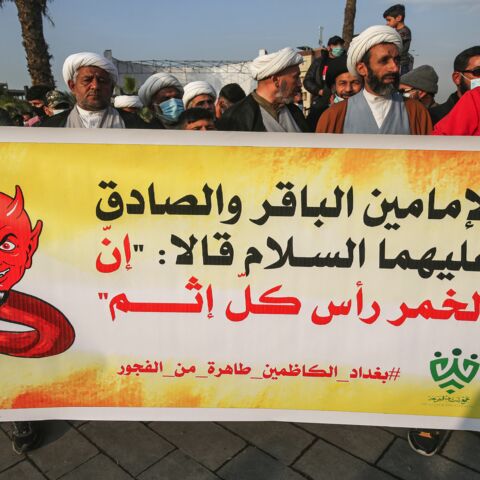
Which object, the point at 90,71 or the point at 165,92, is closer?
the point at 90,71

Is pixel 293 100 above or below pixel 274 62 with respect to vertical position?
below

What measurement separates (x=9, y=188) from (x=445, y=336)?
6.83 ft

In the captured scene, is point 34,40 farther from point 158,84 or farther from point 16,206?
point 16,206

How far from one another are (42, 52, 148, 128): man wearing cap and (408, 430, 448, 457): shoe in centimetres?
249

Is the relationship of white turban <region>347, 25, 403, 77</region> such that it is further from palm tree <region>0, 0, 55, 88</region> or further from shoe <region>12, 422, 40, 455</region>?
palm tree <region>0, 0, 55, 88</region>

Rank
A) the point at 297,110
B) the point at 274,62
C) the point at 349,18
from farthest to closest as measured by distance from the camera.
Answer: the point at 349,18 → the point at 297,110 → the point at 274,62

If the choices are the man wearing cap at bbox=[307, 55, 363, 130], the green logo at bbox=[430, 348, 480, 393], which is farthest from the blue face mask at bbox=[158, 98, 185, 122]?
the green logo at bbox=[430, 348, 480, 393]

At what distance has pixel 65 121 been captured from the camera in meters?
2.85

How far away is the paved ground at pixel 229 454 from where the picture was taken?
6.91ft

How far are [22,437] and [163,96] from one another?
2518 mm

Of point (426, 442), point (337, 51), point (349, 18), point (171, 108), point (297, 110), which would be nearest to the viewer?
point (426, 442)

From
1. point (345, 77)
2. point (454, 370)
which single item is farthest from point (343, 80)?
point (454, 370)

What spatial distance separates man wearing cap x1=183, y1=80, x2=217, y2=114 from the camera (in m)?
3.54

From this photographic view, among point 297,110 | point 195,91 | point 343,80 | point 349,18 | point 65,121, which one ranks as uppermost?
point 349,18
